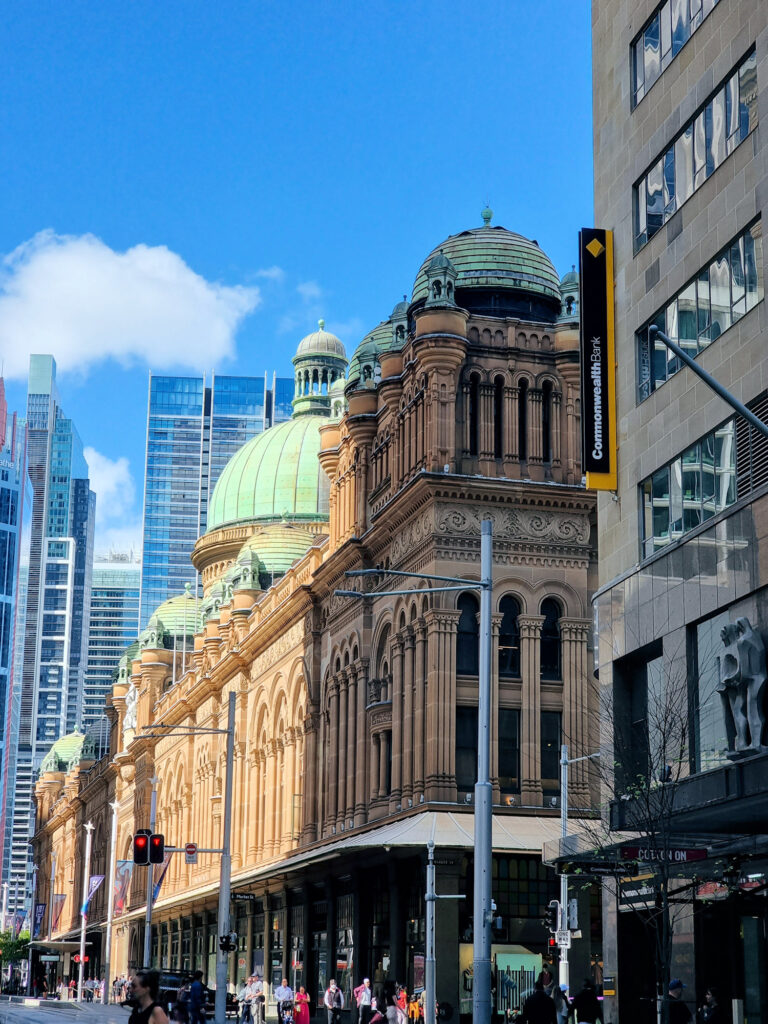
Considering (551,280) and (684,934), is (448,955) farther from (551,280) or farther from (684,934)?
(551,280)

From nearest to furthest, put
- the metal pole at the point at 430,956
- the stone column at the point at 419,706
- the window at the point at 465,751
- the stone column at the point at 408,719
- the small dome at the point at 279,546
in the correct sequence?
the metal pole at the point at 430,956 < the stone column at the point at 419,706 < the window at the point at 465,751 < the stone column at the point at 408,719 < the small dome at the point at 279,546

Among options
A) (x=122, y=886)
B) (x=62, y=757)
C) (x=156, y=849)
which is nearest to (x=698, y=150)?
(x=156, y=849)

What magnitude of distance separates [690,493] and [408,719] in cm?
2170

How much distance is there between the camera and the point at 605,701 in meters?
36.7

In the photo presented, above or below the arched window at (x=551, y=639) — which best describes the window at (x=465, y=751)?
below

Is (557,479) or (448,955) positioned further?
(557,479)

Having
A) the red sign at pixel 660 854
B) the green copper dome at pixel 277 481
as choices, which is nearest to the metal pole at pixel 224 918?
the red sign at pixel 660 854

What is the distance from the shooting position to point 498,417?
55.4 m

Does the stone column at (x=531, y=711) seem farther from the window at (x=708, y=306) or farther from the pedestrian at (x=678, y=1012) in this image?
the pedestrian at (x=678, y=1012)

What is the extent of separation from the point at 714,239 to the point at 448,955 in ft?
81.6

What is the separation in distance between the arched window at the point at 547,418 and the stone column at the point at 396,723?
26.8 ft

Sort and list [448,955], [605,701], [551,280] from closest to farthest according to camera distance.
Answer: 1. [605,701]
2. [448,955]
3. [551,280]

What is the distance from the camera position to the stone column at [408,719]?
52.7m

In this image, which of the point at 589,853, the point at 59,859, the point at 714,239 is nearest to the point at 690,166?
the point at 714,239
